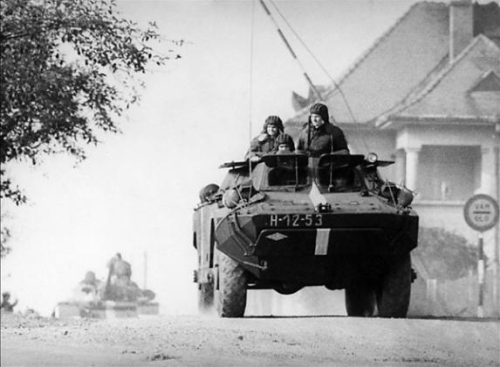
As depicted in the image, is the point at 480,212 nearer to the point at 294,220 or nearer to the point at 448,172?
the point at 294,220

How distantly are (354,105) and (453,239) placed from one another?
3.49 m

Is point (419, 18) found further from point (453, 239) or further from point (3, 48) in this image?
point (3, 48)

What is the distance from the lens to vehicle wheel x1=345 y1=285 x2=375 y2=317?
48.7 ft

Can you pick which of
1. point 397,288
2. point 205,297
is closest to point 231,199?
point 397,288

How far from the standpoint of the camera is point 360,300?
601 inches

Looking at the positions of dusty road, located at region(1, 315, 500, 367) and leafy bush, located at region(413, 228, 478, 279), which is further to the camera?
leafy bush, located at region(413, 228, 478, 279)

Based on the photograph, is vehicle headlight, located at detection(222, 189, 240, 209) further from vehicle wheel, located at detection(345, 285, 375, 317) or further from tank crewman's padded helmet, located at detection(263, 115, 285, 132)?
vehicle wheel, located at detection(345, 285, 375, 317)

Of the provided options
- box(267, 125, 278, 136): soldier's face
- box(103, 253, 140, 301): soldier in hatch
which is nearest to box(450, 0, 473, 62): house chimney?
box(103, 253, 140, 301): soldier in hatch


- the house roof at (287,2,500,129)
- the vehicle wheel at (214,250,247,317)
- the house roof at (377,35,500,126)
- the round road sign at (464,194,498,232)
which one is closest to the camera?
the vehicle wheel at (214,250,247,317)

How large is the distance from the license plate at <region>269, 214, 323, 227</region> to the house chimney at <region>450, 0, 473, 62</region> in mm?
14383

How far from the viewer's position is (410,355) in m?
11.6

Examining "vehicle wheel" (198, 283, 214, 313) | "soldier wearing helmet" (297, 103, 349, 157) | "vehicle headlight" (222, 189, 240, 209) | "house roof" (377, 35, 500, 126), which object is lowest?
"vehicle wheel" (198, 283, 214, 313)

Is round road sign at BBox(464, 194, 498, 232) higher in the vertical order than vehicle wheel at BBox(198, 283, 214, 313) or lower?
higher

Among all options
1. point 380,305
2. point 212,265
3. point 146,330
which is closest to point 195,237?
point 212,265
